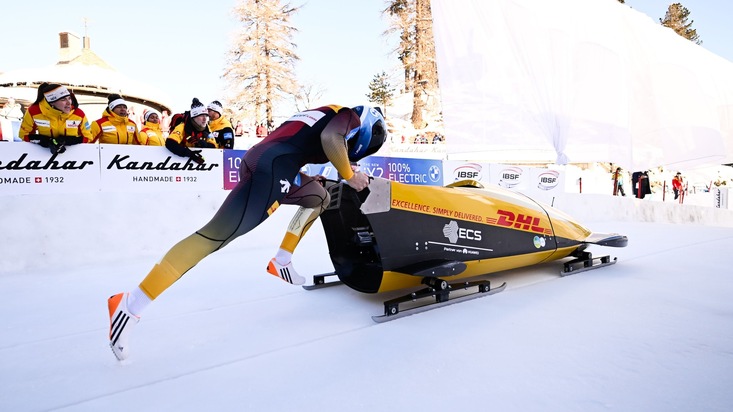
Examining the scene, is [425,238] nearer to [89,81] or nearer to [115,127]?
[115,127]

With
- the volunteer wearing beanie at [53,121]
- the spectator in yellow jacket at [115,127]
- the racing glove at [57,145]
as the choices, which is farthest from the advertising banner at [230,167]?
the racing glove at [57,145]

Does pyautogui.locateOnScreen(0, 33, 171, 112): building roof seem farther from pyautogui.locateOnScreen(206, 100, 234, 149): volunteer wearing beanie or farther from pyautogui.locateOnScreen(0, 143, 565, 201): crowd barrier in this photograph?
pyautogui.locateOnScreen(0, 143, 565, 201): crowd barrier

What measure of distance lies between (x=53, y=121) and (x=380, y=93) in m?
31.4

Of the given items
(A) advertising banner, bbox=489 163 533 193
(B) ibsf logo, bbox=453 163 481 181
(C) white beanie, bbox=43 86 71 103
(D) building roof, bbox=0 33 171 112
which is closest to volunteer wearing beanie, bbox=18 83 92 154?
(C) white beanie, bbox=43 86 71 103

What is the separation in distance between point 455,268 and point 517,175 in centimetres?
572

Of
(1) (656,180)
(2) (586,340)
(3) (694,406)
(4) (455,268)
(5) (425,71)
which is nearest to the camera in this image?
(3) (694,406)

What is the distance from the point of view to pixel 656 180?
20.3 metres

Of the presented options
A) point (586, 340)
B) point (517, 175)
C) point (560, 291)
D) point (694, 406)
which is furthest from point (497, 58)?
point (694, 406)

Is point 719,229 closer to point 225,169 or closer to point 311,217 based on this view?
point 311,217

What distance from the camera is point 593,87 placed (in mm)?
5000

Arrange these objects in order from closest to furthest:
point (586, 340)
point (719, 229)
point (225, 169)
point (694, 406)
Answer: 1. point (694, 406)
2. point (586, 340)
3. point (225, 169)
4. point (719, 229)

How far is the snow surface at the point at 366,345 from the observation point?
125 centimetres

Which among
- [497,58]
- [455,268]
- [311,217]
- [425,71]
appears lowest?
[455,268]

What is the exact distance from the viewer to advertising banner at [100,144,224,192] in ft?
12.6
